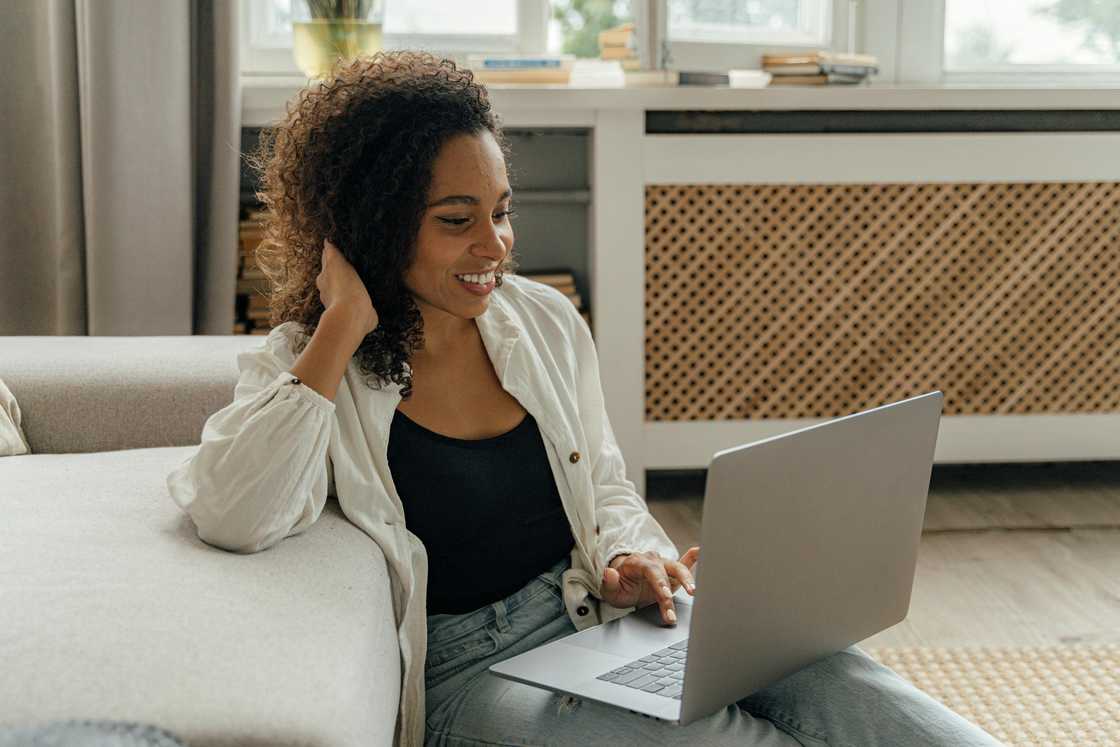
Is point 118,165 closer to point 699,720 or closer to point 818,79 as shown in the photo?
point 818,79

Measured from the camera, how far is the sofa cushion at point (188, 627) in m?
0.89

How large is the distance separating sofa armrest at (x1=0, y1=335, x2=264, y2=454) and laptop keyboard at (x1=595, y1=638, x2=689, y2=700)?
32.0 inches

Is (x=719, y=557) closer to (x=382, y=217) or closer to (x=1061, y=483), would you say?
(x=382, y=217)

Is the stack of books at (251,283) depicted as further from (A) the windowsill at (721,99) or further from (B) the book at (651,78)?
(B) the book at (651,78)

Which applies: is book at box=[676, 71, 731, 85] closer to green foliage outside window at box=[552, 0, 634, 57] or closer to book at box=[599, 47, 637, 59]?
book at box=[599, 47, 637, 59]

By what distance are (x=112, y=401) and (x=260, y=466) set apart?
0.66 meters

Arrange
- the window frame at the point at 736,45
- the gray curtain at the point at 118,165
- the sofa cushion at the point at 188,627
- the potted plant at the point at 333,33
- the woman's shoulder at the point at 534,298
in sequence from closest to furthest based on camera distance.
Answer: the sofa cushion at the point at 188,627
the woman's shoulder at the point at 534,298
the gray curtain at the point at 118,165
the potted plant at the point at 333,33
the window frame at the point at 736,45

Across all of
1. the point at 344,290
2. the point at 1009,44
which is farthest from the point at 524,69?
the point at 344,290

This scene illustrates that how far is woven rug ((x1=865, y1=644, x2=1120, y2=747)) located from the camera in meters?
1.81

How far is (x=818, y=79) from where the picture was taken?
283 cm

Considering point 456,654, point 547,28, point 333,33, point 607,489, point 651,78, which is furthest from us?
point 547,28

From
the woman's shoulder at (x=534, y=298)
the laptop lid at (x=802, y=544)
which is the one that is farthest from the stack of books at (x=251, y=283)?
the laptop lid at (x=802, y=544)

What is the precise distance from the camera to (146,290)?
2.56 meters

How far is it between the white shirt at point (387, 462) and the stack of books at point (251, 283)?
137 cm
